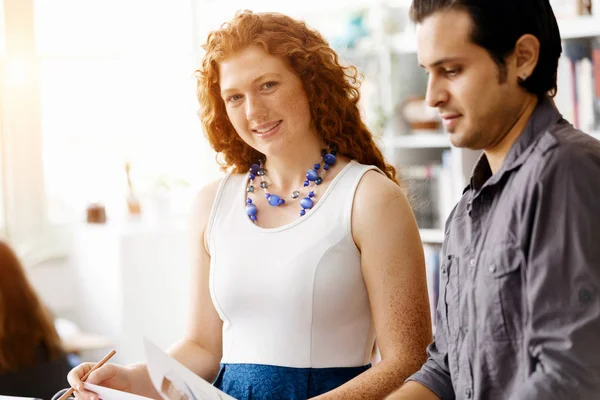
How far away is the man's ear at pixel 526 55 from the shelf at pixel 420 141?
2424mm

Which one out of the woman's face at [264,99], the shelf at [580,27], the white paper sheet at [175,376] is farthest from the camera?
the shelf at [580,27]

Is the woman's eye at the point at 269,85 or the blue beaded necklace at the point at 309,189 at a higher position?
the woman's eye at the point at 269,85

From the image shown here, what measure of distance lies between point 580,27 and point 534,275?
89.0 inches

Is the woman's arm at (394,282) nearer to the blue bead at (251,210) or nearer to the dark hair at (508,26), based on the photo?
the blue bead at (251,210)

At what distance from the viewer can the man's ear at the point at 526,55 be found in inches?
42.8

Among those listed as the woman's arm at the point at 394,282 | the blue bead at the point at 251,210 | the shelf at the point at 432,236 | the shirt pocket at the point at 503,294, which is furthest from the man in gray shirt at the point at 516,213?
the shelf at the point at 432,236

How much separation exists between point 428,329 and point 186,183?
2.79 metres

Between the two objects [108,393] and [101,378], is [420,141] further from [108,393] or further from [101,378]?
[108,393]

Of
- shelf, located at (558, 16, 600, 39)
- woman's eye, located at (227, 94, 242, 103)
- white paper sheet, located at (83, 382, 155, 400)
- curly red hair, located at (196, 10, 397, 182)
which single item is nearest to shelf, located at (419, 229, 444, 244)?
shelf, located at (558, 16, 600, 39)

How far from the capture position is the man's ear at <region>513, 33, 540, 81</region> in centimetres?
109

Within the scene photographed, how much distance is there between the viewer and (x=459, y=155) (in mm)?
3346

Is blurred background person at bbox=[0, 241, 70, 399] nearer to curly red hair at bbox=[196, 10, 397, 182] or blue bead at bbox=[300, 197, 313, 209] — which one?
curly red hair at bbox=[196, 10, 397, 182]

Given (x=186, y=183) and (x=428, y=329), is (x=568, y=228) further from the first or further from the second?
(x=186, y=183)

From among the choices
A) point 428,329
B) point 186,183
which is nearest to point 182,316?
point 186,183
